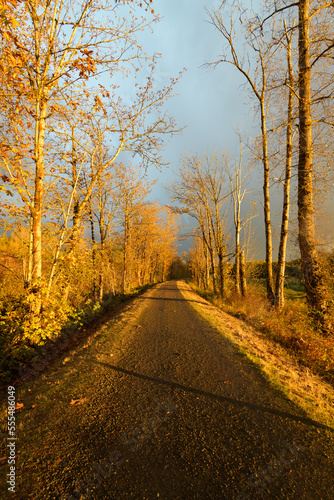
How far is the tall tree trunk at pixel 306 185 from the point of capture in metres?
6.54

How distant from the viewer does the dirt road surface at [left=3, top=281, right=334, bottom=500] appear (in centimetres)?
211

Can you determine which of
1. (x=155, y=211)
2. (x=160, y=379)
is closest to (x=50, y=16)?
(x=160, y=379)

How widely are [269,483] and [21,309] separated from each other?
571 centimetres

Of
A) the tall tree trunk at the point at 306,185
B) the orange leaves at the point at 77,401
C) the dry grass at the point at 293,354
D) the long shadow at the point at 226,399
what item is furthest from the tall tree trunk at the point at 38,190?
the tall tree trunk at the point at 306,185

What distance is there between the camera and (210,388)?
3.86 m

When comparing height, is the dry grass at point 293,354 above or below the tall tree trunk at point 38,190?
below

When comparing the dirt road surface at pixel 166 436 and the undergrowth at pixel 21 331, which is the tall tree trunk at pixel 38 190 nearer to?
the undergrowth at pixel 21 331

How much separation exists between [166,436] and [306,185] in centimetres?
765

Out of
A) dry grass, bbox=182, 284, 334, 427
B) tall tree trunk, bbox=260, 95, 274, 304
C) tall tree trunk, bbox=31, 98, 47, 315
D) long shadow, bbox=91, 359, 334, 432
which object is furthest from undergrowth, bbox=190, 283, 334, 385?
tall tree trunk, bbox=31, 98, 47, 315

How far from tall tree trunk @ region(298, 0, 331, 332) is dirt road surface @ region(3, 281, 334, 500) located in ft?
11.9

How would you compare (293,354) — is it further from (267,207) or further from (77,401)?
(267,207)

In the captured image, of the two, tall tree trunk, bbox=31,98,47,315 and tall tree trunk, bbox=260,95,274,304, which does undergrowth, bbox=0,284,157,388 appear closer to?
tall tree trunk, bbox=31,98,47,315

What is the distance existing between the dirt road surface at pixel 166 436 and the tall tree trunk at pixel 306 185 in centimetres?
362

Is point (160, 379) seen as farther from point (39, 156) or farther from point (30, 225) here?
point (39, 156)
